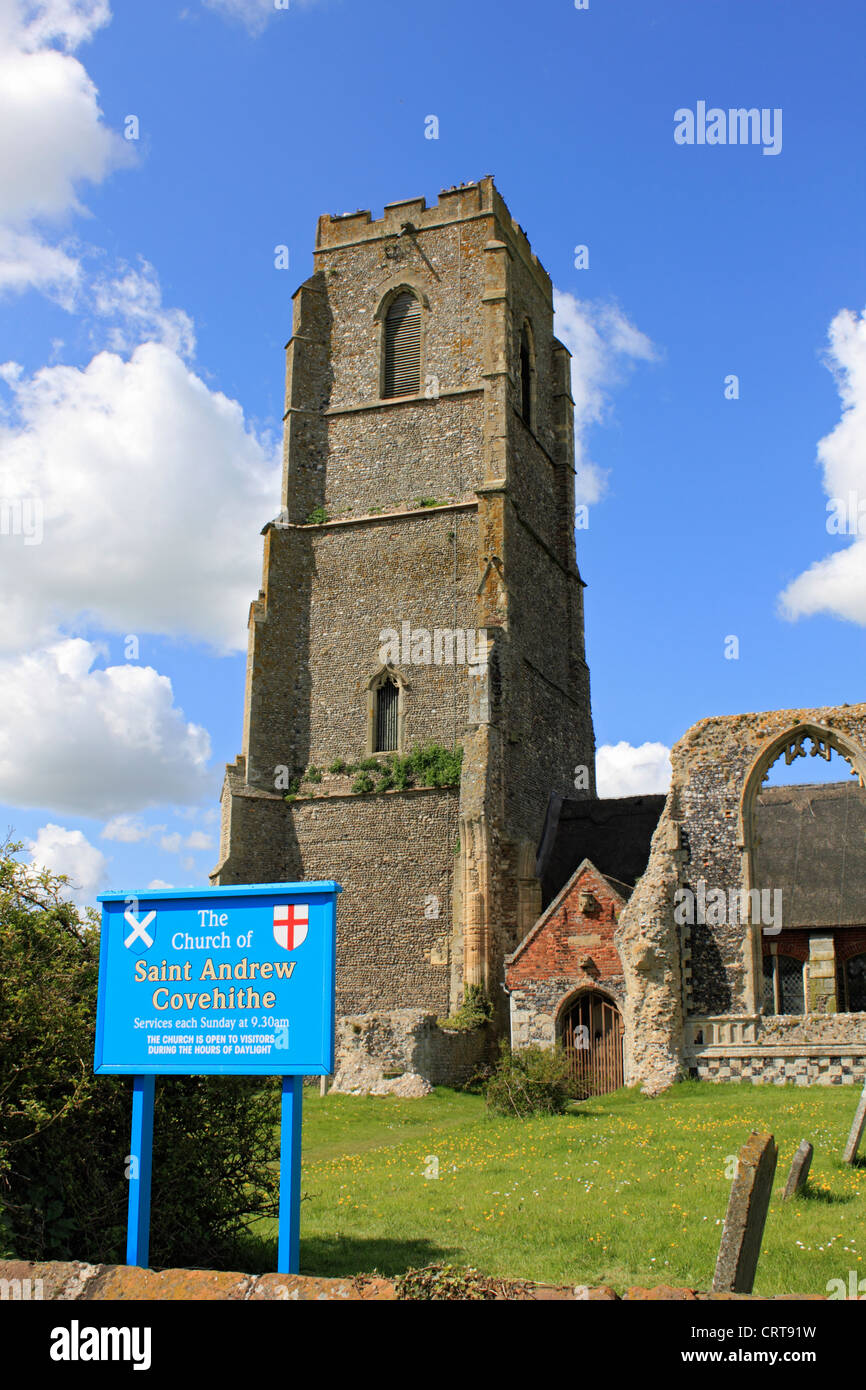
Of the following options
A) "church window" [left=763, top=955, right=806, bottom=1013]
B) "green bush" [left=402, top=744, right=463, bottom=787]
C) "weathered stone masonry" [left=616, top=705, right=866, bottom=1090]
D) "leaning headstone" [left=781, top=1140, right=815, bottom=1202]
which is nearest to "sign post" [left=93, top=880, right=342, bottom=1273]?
"leaning headstone" [left=781, top=1140, right=815, bottom=1202]

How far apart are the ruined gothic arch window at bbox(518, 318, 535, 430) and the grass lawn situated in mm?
20977

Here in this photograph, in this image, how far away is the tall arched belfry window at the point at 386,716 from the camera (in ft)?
88.5

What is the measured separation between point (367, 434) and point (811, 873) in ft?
55.4

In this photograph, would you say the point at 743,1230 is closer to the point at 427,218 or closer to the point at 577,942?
the point at 577,942

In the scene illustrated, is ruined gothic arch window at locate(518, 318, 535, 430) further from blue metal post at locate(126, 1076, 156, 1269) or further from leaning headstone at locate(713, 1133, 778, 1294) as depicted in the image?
leaning headstone at locate(713, 1133, 778, 1294)

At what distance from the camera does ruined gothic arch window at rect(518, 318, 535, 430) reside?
31259 mm

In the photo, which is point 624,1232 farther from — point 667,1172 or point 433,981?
point 433,981

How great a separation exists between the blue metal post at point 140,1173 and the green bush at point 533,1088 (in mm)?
9411

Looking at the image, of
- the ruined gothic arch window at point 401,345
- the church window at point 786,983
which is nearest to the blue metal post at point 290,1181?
the church window at point 786,983

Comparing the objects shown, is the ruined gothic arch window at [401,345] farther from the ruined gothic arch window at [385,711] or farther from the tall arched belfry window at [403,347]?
the ruined gothic arch window at [385,711]

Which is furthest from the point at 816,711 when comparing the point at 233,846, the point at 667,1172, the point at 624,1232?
the point at 233,846

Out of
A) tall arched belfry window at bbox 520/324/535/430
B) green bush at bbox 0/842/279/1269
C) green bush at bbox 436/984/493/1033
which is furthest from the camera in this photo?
tall arched belfry window at bbox 520/324/535/430

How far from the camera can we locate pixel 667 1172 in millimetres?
10234
